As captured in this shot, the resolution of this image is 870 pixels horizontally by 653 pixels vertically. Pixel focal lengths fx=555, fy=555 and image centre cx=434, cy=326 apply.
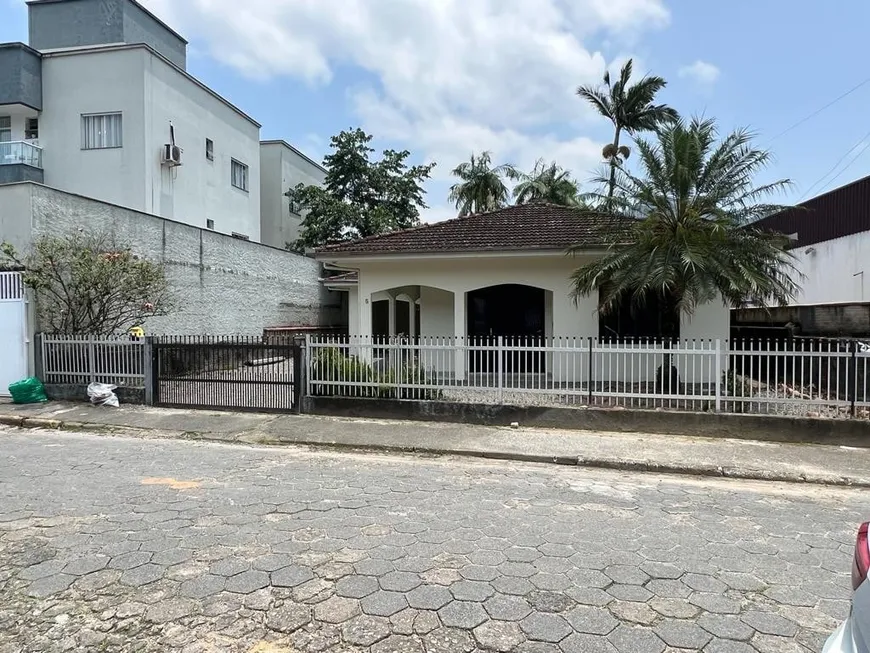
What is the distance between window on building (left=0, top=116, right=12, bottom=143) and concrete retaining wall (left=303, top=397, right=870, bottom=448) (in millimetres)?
17221

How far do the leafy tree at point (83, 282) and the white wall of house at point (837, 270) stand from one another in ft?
54.9

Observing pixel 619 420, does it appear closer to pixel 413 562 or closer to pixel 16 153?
pixel 413 562

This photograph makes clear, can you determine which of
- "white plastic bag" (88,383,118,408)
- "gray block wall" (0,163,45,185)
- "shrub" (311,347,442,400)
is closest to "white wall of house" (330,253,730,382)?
"shrub" (311,347,442,400)

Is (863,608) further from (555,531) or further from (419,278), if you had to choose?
Answer: (419,278)

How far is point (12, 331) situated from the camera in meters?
10.8

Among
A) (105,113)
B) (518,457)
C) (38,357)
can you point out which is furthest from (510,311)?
(105,113)

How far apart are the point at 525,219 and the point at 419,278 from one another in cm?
315

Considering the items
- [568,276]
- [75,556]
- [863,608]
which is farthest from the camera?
[568,276]

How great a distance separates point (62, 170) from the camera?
18484mm

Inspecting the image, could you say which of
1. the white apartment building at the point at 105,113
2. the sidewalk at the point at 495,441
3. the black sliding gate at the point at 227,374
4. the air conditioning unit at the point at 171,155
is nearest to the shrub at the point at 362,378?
the black sliding gate at the point at 227,374

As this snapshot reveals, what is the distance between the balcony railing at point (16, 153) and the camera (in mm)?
17812

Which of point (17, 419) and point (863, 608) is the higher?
point (863, 608)

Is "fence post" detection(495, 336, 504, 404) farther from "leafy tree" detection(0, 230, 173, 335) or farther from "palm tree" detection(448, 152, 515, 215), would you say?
"palm tree" detection(448, 152, 515, 215)

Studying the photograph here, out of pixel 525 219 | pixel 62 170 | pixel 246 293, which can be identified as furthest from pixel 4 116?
pixel 525 219
